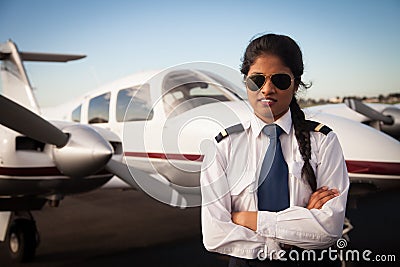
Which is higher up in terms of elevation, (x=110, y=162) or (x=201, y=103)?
(x=201, y=103)

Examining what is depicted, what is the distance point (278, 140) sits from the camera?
1.36 meters

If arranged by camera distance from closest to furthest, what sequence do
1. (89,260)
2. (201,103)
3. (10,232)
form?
(201,103) < (89,260) < (10,232)

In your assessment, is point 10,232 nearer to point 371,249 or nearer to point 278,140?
point 371,249

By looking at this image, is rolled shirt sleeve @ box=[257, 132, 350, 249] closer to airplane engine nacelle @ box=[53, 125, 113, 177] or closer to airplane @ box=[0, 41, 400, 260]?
airplane @ box=[0, 41, 400, 260]

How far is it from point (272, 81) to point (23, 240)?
4.69 meters

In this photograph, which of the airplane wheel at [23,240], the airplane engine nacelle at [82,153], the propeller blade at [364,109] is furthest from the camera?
the propeller blade at [364,109]

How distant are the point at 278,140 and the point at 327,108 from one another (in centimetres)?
502

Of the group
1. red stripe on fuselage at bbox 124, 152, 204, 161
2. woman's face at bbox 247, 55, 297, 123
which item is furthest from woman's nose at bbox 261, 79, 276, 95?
red stripe on fuselage at bbox 124, 152, 204, 161

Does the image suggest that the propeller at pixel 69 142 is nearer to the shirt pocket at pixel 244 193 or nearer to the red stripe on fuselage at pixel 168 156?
the red stripe on fuselage at pixel 168 156

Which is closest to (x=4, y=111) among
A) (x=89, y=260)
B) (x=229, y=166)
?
(x=89, y=260)

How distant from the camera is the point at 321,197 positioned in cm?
122

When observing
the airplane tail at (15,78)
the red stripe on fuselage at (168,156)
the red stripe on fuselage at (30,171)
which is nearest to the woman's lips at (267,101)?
the red stripe on fuselage at (168,156)

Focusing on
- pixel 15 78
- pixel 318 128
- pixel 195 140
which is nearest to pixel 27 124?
pixel 15 78

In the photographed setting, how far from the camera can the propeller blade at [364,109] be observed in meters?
5.88
